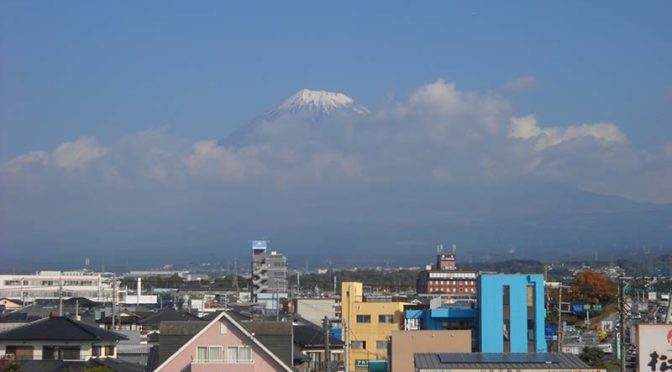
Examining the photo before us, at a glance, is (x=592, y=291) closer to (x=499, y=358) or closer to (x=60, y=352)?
(x=499, y=358)

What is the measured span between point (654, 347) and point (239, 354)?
7593mm

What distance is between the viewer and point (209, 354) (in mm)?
20141

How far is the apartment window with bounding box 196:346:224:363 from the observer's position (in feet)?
65.9

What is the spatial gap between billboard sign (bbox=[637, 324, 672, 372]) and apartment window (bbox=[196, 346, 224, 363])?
764 cm

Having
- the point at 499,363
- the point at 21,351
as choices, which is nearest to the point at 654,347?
the point at 499,363

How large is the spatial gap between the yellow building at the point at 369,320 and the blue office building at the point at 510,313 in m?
5.28

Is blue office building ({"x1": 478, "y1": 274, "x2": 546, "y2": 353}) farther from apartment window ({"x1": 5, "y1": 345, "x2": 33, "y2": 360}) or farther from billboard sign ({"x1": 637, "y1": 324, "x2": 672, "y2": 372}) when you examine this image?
billboard sign ({"x1": 637, "y1": 324, "x2": 672, "y2": 372})

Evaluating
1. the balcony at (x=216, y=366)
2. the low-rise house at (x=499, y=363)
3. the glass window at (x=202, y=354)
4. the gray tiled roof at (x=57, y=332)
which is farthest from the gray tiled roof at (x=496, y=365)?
the gray tiled roof at (x=57, y=332)

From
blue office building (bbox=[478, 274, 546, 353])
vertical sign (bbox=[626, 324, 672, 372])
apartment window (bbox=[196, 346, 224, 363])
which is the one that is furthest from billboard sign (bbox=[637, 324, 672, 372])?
blue office building (bbox=[478, 274, 546, 353])

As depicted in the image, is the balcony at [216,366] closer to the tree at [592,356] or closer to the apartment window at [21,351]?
the apartment window at [21,351]

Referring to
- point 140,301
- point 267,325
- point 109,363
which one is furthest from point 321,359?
point 140,301

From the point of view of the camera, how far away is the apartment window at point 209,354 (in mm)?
20078

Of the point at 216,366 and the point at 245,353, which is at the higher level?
the point at 245,353

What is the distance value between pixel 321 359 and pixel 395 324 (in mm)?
7107
